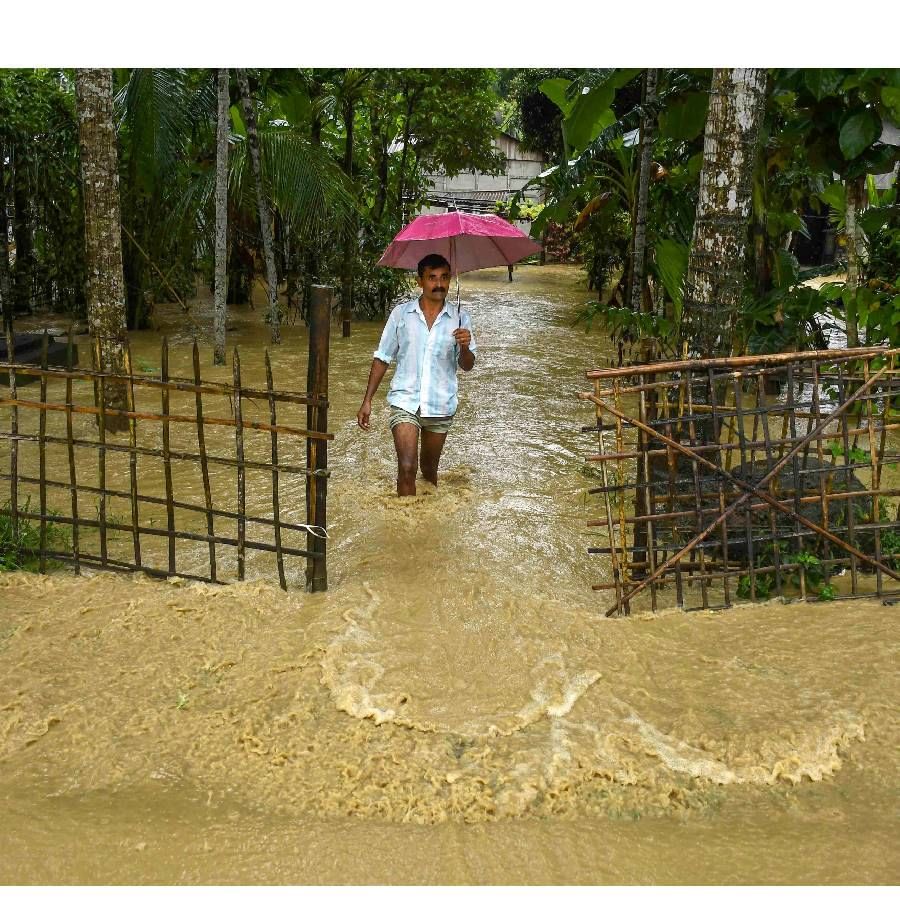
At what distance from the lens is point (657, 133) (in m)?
9.54

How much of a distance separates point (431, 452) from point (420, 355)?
2.29 ft

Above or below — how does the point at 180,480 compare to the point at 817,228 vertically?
below

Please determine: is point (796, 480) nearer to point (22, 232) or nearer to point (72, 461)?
point (72, 461)

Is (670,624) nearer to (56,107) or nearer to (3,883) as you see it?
(3,883)

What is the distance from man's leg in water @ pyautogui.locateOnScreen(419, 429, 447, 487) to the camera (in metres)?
5.58

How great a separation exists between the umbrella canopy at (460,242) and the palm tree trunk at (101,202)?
2396 millimetres

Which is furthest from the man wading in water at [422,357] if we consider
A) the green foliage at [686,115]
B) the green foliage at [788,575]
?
the green foliage at [686,115]

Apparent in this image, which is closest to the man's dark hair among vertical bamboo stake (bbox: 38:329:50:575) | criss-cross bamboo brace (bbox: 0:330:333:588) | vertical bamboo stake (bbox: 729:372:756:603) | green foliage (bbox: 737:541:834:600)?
criss-cross bamboo brace (bbox: 0:330:333:588)

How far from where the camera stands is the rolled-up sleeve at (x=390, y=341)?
5.20 m

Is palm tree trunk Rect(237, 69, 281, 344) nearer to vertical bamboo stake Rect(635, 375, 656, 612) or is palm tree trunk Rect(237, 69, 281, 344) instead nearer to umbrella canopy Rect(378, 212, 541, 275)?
umbrella canopy Rect(378, 212, 541, 275)

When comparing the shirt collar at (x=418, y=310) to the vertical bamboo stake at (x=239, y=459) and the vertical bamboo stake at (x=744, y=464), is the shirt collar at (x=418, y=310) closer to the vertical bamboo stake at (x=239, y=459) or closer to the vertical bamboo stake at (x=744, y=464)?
the vertical bamboo stake at (x=239, y=459)

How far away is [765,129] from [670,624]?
4.56 meters

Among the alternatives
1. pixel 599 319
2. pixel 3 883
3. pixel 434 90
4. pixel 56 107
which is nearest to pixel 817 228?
pixel 599 319

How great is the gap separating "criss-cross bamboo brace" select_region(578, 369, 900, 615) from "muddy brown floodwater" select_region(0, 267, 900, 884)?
24cm
